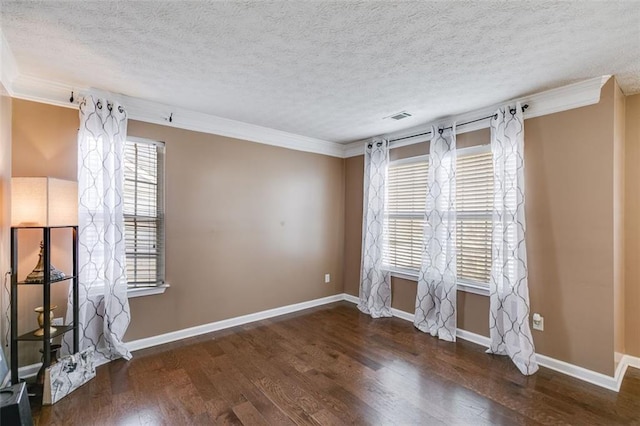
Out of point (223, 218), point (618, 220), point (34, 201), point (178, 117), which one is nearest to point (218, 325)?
point (223, 218)

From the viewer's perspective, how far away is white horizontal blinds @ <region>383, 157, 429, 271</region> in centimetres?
382

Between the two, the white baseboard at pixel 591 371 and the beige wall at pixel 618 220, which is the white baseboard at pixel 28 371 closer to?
the white baseboard at pixel 591 371

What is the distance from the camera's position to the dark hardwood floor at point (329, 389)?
2.00 metres

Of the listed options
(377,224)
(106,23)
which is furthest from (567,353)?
(106,23)

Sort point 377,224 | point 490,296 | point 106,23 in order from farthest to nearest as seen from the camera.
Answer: point 377,224 → point 490,296 → point 106,23

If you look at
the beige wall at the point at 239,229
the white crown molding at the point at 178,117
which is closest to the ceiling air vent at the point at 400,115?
the white crown molding at the point at 178,117

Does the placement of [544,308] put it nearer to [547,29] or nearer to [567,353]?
[567,353]

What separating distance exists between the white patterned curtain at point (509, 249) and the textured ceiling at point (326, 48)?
0.36 meters

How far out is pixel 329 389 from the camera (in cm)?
231

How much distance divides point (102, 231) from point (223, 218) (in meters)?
1.20

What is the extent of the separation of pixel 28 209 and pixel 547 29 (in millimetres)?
3636

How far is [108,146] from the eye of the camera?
269 centimetres

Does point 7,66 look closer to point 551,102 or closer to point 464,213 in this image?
point 464,213

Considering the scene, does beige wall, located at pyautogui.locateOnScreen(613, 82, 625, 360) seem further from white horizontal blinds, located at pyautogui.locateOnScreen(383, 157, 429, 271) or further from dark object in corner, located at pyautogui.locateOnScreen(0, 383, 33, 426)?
dark object in corner, located at pyautogui.locateOnScreen(0, 383, 33, 426)
